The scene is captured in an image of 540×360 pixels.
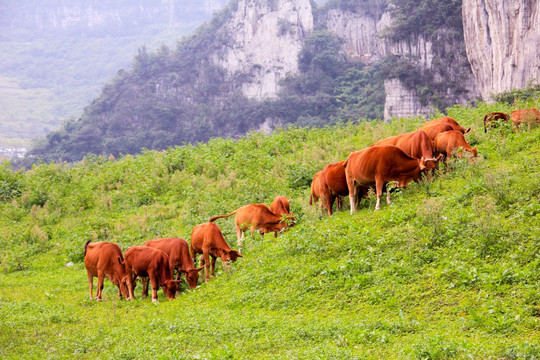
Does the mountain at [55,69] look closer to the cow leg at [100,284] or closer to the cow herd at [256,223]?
the cow leg at [100,284]

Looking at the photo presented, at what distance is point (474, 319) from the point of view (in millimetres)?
6598

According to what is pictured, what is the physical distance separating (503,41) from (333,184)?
117ft

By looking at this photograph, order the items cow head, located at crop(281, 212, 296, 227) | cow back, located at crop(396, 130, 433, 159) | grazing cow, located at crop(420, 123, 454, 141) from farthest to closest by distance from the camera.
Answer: grazing cow, located at crop(420, 123, 454, 141) < cow head, located at crop(281, 212, 296, 227) < cow back, located at crop(396, 130, 433, 159)

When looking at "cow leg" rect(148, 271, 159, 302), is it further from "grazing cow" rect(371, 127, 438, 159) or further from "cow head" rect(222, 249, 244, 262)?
"grazing cow" rect(371, 127, 438, 159)

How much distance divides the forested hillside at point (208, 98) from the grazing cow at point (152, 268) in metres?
59.7

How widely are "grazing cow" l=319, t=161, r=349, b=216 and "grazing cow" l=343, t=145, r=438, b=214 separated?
2.53 feet

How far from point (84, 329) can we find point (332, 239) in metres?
4.66

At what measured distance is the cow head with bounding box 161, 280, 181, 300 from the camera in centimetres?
1112

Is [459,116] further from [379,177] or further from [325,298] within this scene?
[325,298]

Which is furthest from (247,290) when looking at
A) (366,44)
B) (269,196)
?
(366,44)

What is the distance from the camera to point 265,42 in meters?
97.3

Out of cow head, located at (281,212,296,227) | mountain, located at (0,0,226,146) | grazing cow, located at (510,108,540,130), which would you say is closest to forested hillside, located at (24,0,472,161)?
mountain, located at (0,0,226,146)

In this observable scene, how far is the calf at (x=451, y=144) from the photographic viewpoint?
12.7 meters

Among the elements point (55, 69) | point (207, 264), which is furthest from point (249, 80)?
point (55, 69)
